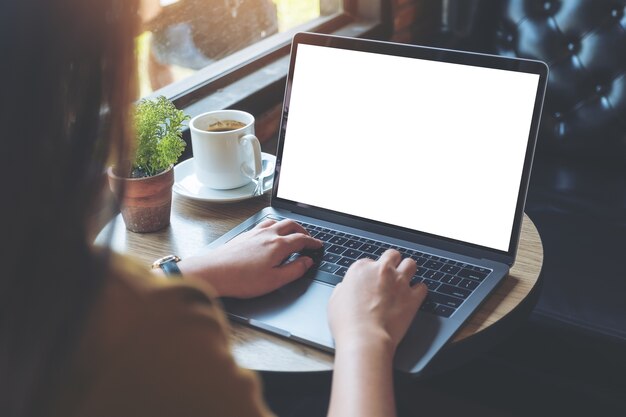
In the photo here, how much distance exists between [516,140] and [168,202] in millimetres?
567

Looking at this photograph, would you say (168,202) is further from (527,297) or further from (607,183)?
(607,183)

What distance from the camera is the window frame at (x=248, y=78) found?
1775mm

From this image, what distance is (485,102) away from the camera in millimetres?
1068

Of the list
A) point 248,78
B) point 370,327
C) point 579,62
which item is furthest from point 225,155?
point 579,62

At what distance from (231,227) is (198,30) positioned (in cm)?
82

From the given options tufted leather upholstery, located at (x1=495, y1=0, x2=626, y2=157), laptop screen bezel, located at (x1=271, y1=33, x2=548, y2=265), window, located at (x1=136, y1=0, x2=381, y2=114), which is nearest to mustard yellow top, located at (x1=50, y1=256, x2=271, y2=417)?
laptop screen bezel, located at (x1=271, y1=33, x2=548, y2=265)

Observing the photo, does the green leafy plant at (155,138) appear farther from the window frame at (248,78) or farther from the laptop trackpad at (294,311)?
the window frame at (248,78)

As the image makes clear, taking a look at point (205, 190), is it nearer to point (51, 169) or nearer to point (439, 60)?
point (439, 60)

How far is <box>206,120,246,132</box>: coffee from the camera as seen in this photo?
4.33 ft

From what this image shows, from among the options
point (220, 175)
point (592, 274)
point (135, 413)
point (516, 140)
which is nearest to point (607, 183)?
point (592, 274)

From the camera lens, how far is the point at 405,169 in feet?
3.74

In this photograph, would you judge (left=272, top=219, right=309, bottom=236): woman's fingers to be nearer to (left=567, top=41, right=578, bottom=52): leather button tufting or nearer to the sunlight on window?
the sunlight on window

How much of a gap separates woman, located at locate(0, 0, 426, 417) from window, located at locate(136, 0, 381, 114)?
1178mm

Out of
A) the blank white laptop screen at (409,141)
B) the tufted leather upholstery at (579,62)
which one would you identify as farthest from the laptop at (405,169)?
the tufted leather upholstery at (579,62)
